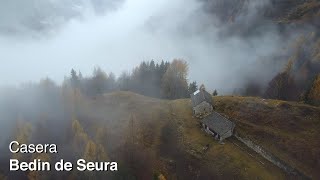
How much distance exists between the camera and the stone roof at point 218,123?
128 metres

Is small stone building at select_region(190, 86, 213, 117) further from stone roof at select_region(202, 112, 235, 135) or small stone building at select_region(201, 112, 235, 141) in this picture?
stone roof at select_region(202, 112, 235, 135)

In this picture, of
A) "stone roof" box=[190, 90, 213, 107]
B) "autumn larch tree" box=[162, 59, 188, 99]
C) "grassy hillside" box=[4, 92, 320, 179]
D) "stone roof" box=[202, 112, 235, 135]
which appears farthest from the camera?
"autumn larch tree" box=[162, 59, 188, 99]

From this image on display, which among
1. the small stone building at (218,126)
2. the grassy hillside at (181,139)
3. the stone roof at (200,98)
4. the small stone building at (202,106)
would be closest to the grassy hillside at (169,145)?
the grassy hillside at (181,139)

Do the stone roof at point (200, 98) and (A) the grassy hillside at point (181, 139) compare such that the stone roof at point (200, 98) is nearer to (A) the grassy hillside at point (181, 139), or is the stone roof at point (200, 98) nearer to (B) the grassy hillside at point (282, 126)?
(A) the grassy hillside at point (181, 139)

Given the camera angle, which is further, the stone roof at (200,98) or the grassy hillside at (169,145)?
the stone roof at (200,98)

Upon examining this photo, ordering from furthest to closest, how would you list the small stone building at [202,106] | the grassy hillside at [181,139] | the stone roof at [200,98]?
the stone roof at [200,98] → the small stone building at [202,106] → the grassy hillside at [181,139]

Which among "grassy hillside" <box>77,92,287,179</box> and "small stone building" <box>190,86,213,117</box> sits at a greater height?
"small stone building" <box>190,86,213,117</box>

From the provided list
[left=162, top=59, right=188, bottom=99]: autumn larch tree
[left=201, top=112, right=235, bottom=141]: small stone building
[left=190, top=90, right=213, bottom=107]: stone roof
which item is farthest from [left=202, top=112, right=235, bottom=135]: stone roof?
[left=162, top=59, right=188, bottom=99]: autumn larch tree

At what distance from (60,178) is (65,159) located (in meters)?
7.26

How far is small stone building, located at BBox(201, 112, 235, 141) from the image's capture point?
5033 inches

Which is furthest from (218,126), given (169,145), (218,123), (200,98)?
(200,98)

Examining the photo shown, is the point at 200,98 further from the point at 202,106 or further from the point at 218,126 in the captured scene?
the point at 218,126

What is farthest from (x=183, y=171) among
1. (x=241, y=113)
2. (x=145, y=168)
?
(x=241, y=113)

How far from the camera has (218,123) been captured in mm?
130375
